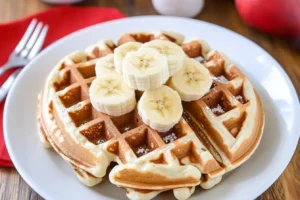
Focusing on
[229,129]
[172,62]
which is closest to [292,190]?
[229,129]

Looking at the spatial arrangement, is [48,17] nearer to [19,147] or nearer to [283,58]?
[19,147]

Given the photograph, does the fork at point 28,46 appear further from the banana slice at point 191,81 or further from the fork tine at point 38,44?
the banana slice at point 191,81

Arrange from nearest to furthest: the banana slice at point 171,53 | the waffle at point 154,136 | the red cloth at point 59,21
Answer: the waffle at point 154,136 → the banana slice at point 171,53 → the red cloth at point 59,21

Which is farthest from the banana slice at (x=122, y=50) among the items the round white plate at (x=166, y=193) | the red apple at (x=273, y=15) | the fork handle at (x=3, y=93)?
the red apple at (x=273, y=15)

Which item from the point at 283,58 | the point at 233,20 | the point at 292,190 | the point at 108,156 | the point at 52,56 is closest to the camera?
the point at 108,156

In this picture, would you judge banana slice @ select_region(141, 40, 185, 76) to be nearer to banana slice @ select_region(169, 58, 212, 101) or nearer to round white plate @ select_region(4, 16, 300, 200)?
banana slice @ select_region(169, 58, 212, 101)

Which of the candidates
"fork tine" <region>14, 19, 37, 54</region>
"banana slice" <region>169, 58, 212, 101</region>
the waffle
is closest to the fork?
"fork tine" <region>14, 19, 37, 54</region>

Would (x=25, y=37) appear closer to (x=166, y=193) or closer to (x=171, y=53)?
(x=171, y=53)
